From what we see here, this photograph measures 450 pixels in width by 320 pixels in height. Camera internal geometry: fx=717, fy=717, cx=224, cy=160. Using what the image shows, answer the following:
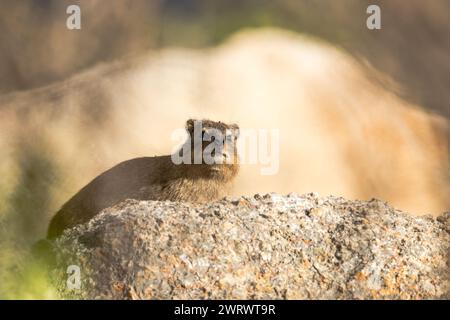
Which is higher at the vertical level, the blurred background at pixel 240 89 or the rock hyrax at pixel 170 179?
the blurred background at pixel 240 89

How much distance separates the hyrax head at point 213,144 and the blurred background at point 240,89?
1.03ft

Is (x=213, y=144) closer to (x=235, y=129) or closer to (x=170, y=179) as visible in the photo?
(x=235, y=129)

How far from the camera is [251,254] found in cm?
371

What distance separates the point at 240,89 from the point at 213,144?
1.85ft

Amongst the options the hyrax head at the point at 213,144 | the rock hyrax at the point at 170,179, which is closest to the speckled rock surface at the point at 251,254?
the rock hyrax at the point at 170,179

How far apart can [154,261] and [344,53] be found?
2.30 meters

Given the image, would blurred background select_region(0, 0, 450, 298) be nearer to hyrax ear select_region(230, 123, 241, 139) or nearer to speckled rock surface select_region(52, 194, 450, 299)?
hyrax ear select_region(230, 123, 241, 139)

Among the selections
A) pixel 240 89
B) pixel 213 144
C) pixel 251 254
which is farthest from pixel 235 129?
pixel 251 254

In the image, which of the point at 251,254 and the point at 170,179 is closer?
the point at 251,254

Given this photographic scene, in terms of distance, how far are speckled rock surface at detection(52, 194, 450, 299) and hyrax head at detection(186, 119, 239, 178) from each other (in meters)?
0.65

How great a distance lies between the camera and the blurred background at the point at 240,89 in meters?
4.64

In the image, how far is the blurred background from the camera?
4.64 metres

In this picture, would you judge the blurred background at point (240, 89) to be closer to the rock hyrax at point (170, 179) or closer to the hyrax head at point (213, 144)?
the rock hyrax at point (170, 179)

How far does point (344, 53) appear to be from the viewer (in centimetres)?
507
